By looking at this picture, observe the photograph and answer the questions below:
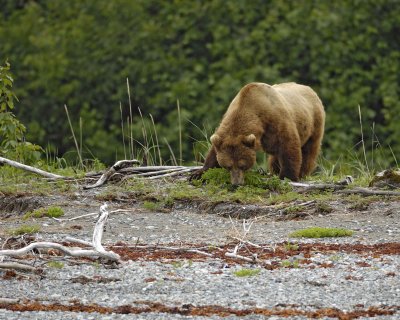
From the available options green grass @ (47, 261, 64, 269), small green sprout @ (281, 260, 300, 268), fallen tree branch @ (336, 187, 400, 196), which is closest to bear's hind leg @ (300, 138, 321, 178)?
fallen tree branch @ (336, 187, 400, 196)

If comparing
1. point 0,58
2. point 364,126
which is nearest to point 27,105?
point 0,58

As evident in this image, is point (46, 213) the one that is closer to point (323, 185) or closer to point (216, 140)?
point (216, 140)

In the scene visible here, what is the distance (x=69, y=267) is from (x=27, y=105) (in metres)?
12.7

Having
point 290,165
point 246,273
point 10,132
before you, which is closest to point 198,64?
point 10,132

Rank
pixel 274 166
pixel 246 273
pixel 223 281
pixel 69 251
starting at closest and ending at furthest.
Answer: pixel 223 281 → pixel 246 273 → pixel 69 251 → pixel 274 166

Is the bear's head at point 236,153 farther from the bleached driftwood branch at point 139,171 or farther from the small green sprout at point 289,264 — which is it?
the small green sprout at point 289,264

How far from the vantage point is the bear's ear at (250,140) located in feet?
38.1

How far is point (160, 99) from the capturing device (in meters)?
19.2

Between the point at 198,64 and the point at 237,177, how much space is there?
7951mm

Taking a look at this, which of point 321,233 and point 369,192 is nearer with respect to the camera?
point 321,233

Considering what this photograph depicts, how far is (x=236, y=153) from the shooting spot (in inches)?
459

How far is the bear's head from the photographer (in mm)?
11625

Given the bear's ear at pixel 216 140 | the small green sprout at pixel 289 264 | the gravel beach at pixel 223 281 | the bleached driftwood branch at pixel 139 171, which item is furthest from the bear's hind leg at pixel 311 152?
the small green sprout at pixel 289 264

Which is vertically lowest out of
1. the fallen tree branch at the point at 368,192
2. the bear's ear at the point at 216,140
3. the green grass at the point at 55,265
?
the fallen tree branch at the point at 368,192
